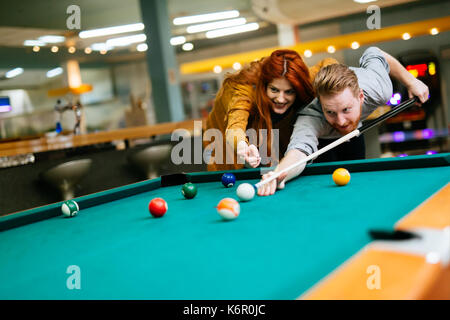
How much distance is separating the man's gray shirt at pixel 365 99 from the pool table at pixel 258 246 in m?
0.57

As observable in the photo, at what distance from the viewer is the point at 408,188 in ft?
5.01

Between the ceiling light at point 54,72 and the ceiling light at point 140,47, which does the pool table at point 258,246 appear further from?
the ceiling light at point 140,47

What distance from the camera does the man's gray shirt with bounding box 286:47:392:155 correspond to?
2483 millimetres

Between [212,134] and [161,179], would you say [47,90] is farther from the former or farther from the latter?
[161,179]

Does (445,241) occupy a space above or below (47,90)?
below

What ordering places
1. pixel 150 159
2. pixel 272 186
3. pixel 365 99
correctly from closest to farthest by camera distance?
1. pixel 272 186
2. pixel 365 99
3. pixel 150 159

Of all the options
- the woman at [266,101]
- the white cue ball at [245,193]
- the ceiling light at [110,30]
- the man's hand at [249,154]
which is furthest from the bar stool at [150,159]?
the ceiling light at [110,30]

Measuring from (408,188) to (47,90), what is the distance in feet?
27.7

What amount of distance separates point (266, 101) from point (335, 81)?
53 cm

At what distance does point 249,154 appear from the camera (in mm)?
2299

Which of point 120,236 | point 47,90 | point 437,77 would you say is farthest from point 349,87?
point 47,90

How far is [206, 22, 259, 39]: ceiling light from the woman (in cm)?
663

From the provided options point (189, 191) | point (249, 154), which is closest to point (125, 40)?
point (249, 154)

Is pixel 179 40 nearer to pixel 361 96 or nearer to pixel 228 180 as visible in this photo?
pixel 361 96
